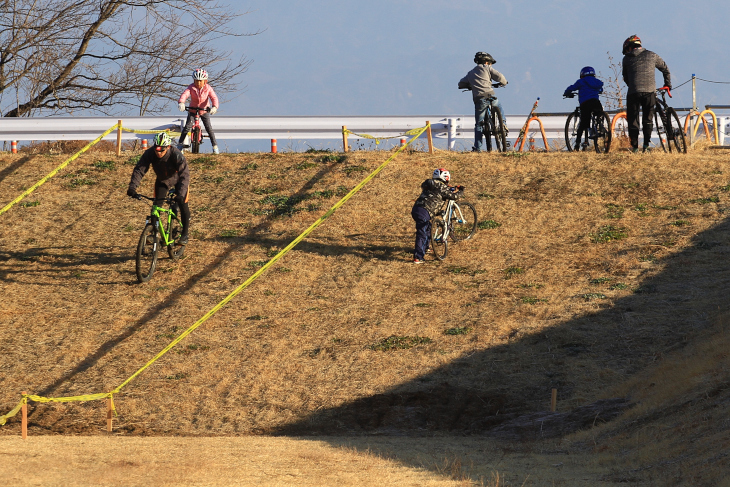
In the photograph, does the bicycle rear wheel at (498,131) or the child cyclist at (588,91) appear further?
the bicycle rear wheel at (498,131)

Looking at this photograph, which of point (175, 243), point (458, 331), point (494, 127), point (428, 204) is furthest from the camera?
point (494, 127)

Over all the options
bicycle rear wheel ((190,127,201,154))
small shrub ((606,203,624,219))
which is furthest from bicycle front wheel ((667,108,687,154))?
bicycle rear wheel ((190,127,201,154))

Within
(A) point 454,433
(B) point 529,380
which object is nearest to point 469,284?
(B) point 529,380

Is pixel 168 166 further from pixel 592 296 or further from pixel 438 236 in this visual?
pixel 592 296

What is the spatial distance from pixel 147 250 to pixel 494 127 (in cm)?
877

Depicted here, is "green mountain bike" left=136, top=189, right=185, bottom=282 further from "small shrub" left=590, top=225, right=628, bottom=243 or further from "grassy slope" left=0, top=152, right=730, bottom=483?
"small shrub" left=590, top=225, right=628, bottom=243

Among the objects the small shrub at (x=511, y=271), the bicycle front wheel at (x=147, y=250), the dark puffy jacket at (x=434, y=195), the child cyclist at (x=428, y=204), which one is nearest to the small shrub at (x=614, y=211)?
the small shrub at (x=511, y=271)

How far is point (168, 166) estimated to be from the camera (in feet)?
45.9

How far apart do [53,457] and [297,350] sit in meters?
4.55

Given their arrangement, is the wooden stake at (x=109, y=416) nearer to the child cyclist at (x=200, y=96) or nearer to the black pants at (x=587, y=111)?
the child cyclist at (x=200, y=96)

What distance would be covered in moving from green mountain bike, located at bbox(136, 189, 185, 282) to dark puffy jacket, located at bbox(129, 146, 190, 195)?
0.83ft

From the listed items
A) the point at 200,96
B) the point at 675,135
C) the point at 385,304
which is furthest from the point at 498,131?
the point at 385,304

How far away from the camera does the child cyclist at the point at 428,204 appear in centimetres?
1453

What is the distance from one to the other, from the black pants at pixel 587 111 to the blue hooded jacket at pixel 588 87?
9cm
